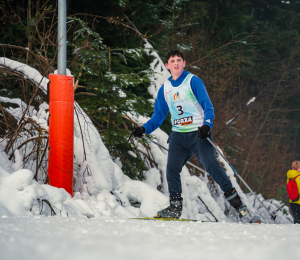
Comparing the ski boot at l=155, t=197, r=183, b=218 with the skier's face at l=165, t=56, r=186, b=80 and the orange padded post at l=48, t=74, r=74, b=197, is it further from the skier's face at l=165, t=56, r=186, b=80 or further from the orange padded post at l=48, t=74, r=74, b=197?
the skier's face at l=165, t=56, r=186, b=80

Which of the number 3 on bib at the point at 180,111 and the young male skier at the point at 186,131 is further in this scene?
the number 3 on bib at the point at 180,111

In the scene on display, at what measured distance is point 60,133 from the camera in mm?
3650

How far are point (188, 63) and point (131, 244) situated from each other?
11.0 m

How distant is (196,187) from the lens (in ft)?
20.2

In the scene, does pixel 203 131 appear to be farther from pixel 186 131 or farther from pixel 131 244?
pixel 131 244

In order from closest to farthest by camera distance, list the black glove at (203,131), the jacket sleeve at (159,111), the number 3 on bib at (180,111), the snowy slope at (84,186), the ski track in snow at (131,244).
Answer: the ski track in snow at (131,244) → the snowy slope at (84,186) → the black glove at (203,131) → the number 3 on bib at (180,111) → the jacket sleeve at (159,111)

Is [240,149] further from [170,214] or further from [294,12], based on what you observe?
[170,214]

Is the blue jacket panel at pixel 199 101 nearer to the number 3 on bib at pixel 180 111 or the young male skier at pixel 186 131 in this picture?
the young male skier at pixel 186 131

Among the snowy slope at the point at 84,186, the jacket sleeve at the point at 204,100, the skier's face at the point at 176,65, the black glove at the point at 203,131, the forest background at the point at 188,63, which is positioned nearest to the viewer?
the snowy slope at the point at 84,186

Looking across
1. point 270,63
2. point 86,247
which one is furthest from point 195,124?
point 270,63

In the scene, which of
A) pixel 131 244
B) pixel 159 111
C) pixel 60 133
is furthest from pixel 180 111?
pixel 131 244

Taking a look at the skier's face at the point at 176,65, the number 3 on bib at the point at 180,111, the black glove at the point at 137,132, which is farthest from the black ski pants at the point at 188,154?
the skier's face at the point at 176,65

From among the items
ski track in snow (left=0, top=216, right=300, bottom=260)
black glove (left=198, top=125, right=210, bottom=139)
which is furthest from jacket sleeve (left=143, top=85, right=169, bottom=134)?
ski track in snow (left=0, top=216, right=300, bottom=260)

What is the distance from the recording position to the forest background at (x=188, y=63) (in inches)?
216
